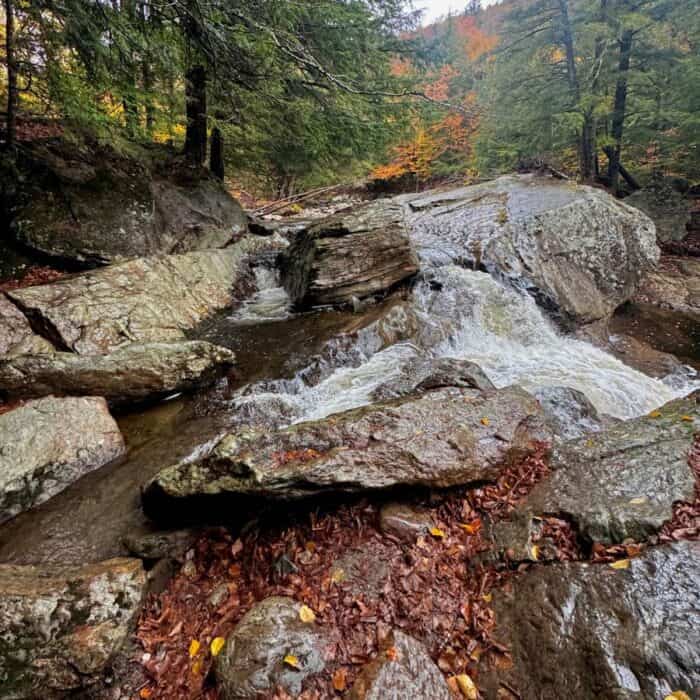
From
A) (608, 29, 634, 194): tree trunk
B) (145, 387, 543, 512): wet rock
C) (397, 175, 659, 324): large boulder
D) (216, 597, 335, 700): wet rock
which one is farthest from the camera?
(608, 29, 634, 194): tree trunk

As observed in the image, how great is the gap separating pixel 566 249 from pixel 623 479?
21.7 feet

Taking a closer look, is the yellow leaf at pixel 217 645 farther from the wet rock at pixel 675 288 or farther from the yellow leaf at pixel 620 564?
the wet rock at pixel 675 288

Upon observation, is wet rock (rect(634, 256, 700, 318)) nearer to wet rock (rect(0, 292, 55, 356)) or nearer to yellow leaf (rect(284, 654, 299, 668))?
yellow leaf (rect(284, 654, 299, 668))

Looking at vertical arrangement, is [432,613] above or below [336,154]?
below

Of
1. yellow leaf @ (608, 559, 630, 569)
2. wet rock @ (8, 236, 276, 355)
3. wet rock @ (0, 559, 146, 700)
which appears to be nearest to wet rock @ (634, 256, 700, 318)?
yellow leaf @ (608, 559, 630, 569)

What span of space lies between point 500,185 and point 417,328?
8902mm

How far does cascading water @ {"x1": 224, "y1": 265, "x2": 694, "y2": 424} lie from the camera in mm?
5074

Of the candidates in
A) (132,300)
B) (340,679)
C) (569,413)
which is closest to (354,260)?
(132,300)

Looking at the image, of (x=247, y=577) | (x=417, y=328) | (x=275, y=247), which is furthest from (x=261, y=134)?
(x=247, y=577)

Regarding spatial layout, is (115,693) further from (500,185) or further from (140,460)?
(500,185)

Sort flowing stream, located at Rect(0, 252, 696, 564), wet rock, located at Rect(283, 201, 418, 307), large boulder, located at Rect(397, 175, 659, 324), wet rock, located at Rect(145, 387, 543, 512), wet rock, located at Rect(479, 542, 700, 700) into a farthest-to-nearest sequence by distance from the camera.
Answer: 1. large boulder, located at Rect(397, 175, 659, 324)
2. wet rock, located at Rect(283, 201, 418, 307)
3. flowing stream, located at Rect(0, 252, 696, 564)
4. wet rock, located at Rect(145, 387, 543, 512)
5. wet rock, located at Rect(479, 542, 700, 700)

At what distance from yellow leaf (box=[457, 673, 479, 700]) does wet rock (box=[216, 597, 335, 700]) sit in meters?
0.71

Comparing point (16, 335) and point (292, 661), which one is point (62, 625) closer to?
point (292, 661)

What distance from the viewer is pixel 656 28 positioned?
11273 millimetres
